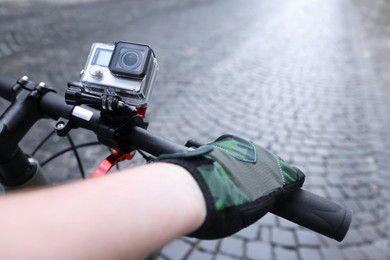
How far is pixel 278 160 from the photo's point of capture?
0.97m

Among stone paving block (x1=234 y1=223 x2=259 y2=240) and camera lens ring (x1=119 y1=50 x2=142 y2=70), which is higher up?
camera lens ring (x1=119 y1=50 x2=142 y2=70)

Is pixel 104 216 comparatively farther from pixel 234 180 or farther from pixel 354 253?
pixel 354 253

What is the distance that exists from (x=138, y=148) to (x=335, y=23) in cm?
1137

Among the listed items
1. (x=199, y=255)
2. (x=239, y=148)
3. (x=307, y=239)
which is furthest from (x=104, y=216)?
(x=307, y=239)

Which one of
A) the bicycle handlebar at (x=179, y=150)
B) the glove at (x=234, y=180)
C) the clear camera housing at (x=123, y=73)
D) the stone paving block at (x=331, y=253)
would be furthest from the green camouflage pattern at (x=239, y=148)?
A: the stone paving block at (x=331, y=253)

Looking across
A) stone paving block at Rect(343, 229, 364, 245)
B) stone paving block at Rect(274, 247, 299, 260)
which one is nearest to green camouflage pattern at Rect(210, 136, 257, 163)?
stone paving block at Rect(274, 247, 299, 260)

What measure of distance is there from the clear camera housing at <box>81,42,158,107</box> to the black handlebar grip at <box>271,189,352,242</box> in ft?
1.69

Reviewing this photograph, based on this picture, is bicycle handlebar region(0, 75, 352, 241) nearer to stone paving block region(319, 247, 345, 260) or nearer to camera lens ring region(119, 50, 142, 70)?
camera lens ring region(119, 50, 142, 70)

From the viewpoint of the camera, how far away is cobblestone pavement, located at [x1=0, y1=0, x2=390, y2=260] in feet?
9.69

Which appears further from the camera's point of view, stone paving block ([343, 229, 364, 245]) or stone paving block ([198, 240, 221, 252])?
stone paving block ([343, 229, 364, 245])

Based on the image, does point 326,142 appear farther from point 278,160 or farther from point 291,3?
point 291,3

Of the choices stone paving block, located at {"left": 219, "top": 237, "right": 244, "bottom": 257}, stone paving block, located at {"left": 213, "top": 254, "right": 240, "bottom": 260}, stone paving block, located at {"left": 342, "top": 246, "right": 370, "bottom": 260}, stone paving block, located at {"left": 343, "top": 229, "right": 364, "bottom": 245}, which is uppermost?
stone paving block, located at {"left": 219, "top": 237, "right": 244, "bottom": 257}

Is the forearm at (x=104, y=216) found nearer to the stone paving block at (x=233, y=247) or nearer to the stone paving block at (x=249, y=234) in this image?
the stone paving block at (x=233, y=247)

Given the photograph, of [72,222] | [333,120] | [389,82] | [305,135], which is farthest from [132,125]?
[389,82]
